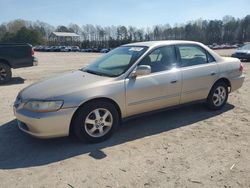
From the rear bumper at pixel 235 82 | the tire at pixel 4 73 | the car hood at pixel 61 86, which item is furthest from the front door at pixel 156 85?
the tire at pixel 4 73

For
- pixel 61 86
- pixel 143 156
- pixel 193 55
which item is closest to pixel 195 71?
pixel 193 55

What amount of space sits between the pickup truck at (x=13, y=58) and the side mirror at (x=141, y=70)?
7.16 meters

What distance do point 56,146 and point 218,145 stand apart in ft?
8.19

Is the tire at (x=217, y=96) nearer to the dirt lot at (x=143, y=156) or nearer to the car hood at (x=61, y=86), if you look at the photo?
the dirt lot at (x=143, y=156)

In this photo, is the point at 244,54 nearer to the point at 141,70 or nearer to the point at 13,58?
the point at 13,58

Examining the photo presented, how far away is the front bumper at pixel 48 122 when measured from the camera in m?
3.97

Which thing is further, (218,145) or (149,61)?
(149,61)

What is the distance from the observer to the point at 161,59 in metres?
5.14

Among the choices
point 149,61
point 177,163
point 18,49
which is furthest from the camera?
point 18,49

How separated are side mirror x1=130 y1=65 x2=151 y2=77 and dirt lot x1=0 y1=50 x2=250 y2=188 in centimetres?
101

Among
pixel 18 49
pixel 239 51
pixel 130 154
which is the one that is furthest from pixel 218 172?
pixel 239 51

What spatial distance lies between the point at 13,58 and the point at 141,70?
7.42 m

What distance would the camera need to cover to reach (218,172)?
11.3 ft

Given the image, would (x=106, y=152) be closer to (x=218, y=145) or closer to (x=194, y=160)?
(x=194, y=160)
